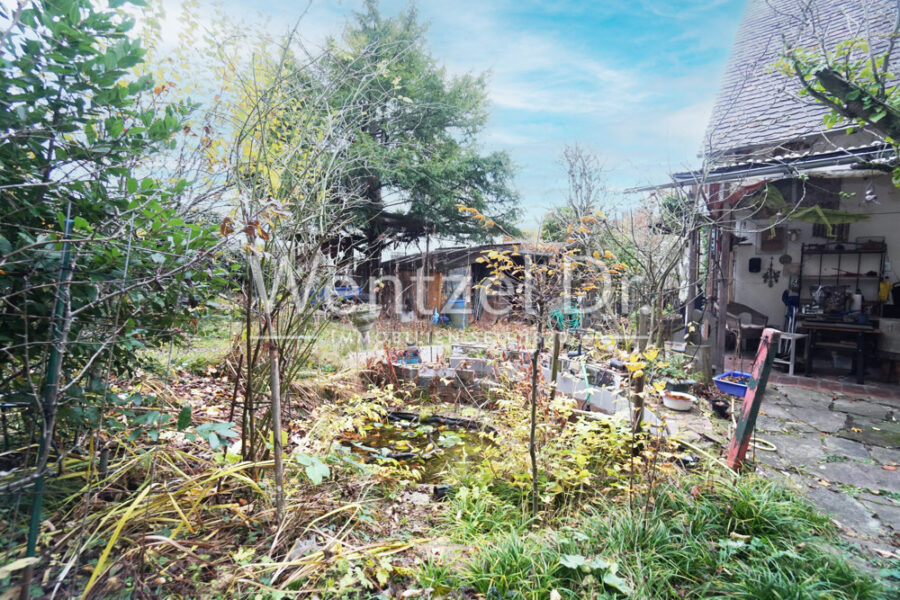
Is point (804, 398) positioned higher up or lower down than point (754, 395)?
lower down

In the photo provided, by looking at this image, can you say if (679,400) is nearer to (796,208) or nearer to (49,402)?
(796,208)

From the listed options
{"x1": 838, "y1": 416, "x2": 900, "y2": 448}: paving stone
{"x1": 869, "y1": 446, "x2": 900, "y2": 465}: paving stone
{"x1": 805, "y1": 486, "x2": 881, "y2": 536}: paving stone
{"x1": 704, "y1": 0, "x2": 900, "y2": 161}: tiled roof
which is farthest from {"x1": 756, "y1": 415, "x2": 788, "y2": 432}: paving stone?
{"x1": 704, "y1": 0, "x2": 900, "y2": 161}: tiled roof

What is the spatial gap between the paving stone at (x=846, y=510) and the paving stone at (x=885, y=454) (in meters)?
0.90

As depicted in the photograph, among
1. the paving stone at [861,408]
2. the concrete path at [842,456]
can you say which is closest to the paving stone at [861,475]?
the concrete path at [842,456]

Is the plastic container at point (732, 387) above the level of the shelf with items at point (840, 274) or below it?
below

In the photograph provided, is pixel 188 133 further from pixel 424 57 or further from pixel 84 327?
pixel 424 57

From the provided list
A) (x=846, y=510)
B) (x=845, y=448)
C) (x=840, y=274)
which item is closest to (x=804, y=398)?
(x=845, y=448)

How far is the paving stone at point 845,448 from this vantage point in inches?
123

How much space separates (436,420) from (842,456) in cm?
351

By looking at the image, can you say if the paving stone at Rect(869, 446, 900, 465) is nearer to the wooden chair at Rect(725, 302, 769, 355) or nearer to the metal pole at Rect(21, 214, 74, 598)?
the wooden chair at Rect(725, 302, 769, 355)

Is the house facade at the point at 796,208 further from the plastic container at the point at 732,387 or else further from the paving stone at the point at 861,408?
the paving stone at the point at 861,408

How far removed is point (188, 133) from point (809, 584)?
4.05m

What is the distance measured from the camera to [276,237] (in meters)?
2.19

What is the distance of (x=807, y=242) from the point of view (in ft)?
22.2
